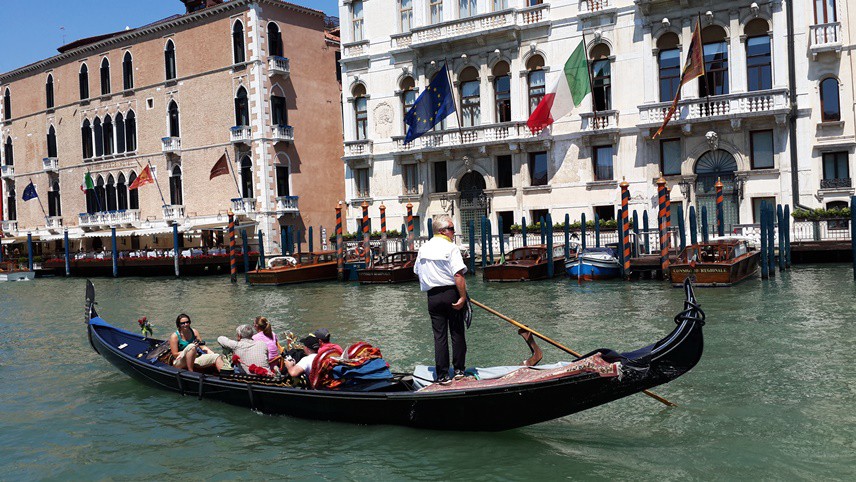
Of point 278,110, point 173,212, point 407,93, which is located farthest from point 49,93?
point 407,93

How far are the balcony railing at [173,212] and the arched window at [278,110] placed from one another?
5.38 m

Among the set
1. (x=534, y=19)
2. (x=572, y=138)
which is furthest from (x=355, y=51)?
(x=572, y=138)

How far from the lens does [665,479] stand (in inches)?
230

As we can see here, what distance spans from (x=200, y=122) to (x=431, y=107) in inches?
468

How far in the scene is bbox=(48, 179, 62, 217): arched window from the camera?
38188 mm

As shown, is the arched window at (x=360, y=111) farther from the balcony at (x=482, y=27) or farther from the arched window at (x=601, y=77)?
the arched window at (x=601, y=77)

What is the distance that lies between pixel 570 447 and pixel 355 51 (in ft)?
80.7

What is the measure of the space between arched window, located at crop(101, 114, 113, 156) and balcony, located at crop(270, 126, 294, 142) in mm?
9262

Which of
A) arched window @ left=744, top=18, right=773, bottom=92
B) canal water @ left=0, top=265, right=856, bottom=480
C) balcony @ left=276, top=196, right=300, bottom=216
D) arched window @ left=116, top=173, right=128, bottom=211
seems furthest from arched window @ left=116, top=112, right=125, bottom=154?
arched window @ left=744, top=18, right=773, bottom=92

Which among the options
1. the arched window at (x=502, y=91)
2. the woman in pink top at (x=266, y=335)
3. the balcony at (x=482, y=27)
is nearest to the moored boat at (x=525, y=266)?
the arched window at (x=502, y=91)

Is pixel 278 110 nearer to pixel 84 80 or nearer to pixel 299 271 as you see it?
pixel 299 271

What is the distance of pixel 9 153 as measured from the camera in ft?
135

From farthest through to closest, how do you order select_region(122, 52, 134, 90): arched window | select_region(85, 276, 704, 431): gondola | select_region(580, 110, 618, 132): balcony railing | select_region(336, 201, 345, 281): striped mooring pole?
select_region(122, 52, 134, 90): arched window, select_region(336, 201, 345, 281): striped mooring pole, select_region(580, 110, 618, 132): balcony railing, select_region(85, 276, 704, 431): gondola

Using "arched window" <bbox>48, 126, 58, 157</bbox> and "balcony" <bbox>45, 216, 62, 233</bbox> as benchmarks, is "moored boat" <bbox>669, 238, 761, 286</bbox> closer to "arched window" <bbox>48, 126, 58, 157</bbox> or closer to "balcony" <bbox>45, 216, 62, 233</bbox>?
"balcony" <bbox>45, 216, 62, 233</bbox>
